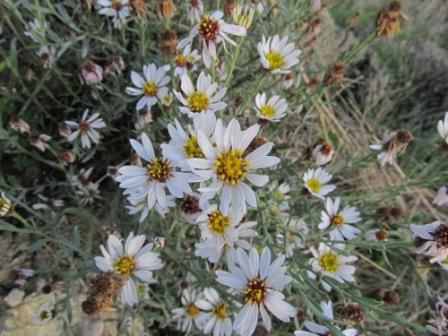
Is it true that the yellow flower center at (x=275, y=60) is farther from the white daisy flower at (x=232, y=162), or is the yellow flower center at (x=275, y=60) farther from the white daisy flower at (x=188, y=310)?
the white daisy flower at (x=188, y=310)

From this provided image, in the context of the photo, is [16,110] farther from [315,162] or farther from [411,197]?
[411,197]

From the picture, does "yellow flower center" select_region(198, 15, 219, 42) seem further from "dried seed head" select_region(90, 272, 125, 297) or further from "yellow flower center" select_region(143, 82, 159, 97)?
"dried seed head" select_region(90, 272, 125, 297)

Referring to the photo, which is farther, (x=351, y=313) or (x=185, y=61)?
(x=185, y=61)

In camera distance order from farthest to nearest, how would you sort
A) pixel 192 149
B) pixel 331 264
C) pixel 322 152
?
pixel 331 264 < pixel 322 152 < pixel 192 149

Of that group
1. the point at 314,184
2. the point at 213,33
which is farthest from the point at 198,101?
the point at 314,184

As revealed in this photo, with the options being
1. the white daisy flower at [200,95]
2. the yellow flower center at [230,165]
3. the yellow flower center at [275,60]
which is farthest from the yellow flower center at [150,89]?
the yellow flower center at [230,165]

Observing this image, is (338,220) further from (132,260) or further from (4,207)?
(4,207)
